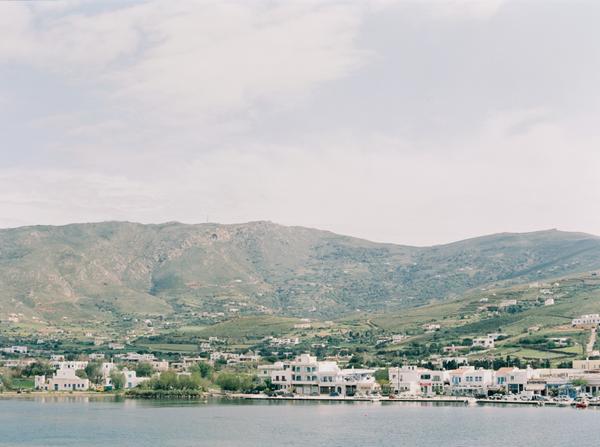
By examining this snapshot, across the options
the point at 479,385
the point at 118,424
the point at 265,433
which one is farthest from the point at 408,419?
the point at 479,385

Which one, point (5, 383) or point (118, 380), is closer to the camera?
point (118, 380)

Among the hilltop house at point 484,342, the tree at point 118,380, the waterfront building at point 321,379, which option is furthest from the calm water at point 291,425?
→ the hilltop house at point 484,342

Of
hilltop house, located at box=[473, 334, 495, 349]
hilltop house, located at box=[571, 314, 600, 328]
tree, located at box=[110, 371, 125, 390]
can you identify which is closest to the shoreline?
tree, located at box=[110, 371, 125, 390]

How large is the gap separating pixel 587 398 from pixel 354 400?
86.3 feet

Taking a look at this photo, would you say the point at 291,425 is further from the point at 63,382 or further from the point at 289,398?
the point at 63,382

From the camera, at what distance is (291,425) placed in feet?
266

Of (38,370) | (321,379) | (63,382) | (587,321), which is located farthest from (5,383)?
(587,321)

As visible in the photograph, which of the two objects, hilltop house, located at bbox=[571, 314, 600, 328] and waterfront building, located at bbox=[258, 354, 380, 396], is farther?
hilltop house, located at bbox=[571, 314, 600, 328]

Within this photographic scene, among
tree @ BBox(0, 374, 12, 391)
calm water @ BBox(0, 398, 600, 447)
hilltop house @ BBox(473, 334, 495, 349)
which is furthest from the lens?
hilltop house @ BBox(473, 334, 495, 349)

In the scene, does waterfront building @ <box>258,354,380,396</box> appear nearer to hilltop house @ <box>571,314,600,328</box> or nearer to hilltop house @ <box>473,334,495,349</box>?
hilltop house @ <box>473,334,495,349</box>

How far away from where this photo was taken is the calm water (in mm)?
70250

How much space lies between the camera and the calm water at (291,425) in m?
70.2

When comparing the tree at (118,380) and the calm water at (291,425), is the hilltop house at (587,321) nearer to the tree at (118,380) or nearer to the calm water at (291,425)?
the calm water at (291,425)

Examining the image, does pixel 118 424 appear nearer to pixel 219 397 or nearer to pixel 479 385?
pixel 219 397
